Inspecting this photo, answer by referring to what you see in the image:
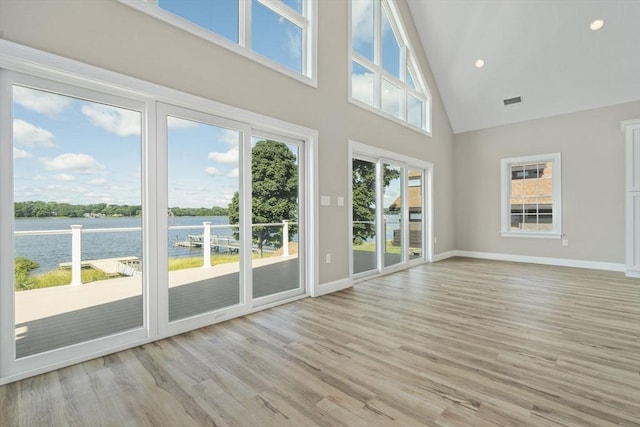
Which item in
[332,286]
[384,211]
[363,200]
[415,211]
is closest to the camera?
[332,286]

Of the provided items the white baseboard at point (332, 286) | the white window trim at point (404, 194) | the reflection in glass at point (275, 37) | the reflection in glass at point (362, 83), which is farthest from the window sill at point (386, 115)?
the white baseboard at point (332, 286)

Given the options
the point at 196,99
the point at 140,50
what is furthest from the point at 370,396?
the point at 140,50

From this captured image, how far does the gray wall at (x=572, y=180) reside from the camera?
216 inches

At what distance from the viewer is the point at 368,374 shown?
2006 mm

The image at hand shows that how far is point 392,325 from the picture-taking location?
2881 millimetres

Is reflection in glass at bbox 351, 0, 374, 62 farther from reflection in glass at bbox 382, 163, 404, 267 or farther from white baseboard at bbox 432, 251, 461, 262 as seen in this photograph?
white baseboard at bbox 432, 251, 461, 262

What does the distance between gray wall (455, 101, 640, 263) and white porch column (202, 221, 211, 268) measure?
20.6 feet

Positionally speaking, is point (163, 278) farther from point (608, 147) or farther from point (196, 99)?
point (608, 147)

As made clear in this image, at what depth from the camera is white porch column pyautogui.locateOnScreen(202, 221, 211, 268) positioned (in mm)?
2998

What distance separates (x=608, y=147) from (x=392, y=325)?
226 inches

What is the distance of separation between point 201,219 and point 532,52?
628 centimetres

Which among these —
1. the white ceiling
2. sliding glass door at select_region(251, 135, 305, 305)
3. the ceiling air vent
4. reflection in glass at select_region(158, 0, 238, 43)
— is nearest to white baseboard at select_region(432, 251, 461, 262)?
the white ceiling

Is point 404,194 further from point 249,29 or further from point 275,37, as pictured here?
point 249,29

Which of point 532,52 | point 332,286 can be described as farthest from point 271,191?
point 532,52
